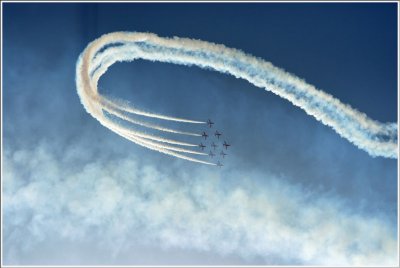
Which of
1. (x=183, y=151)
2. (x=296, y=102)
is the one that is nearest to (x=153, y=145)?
(x=183, y=151)

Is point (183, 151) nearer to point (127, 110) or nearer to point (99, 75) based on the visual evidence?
point (127, 110)

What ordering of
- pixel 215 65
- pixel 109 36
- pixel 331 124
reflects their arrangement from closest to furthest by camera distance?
1. pixel 109 36
2. pixel 215 65
3. pixel 331 124

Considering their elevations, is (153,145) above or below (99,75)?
below

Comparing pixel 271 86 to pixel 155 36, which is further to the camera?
pixel 271 86

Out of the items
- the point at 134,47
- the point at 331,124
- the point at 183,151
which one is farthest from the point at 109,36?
the point at 331,124

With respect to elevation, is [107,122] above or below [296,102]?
below

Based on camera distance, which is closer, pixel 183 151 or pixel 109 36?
pixel 109 36

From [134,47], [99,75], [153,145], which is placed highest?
[134,47]

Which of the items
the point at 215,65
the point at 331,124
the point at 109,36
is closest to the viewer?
the point at 109,36

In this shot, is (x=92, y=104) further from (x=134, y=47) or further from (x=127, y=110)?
(x=134, y=47)
